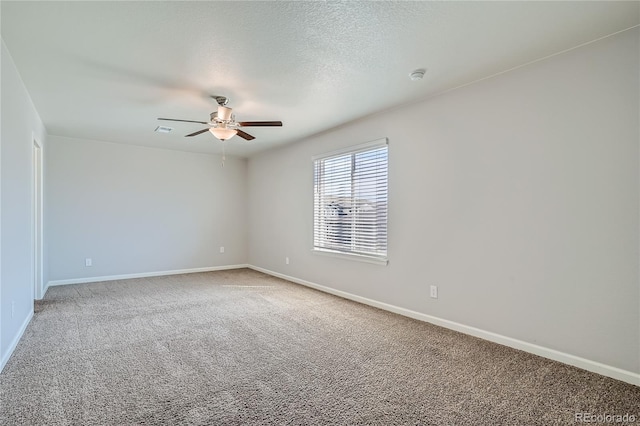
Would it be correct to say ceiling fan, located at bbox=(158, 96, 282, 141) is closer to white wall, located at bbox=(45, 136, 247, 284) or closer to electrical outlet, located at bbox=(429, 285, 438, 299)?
electrical outlet, located at bbox=(429, 285, 438, 299)

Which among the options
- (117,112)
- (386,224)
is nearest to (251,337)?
(386,224)

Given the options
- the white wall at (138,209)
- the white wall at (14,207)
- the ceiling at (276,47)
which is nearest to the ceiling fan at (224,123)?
the ceiling at (276,47)

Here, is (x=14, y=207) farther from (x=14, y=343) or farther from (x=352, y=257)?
(x=352, y=257)

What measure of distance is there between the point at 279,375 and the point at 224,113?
8.54ft

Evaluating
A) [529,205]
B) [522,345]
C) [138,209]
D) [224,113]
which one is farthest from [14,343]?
[529,205]

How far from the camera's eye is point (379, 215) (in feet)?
13.7

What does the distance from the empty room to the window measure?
38 mm

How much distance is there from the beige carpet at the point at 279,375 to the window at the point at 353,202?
3.17 feet

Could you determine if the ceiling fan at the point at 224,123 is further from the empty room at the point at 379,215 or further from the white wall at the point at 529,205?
the white wall at the point at 529,205

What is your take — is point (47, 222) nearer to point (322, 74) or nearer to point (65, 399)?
point (65, 399)

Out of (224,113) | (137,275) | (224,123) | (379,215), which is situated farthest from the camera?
(137,275)

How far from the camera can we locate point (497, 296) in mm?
3027

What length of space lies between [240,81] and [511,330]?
11.0ft

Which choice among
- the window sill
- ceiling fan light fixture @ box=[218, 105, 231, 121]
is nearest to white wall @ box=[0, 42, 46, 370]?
ceiling fan light fixture @ box=[218, 105, 231, 121]
